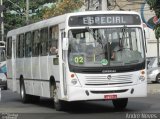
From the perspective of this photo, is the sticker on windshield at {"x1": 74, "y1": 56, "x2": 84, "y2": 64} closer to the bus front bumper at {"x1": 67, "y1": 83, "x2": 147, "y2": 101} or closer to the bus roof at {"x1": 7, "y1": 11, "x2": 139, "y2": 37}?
the bus front bumper at {"x1": 67, "y1": 83, "x2": 147, "y2": 101}

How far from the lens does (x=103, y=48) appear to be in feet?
57.8

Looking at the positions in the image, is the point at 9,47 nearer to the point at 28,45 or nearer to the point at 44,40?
the point at 28,45

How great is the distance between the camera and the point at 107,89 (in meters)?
17.4

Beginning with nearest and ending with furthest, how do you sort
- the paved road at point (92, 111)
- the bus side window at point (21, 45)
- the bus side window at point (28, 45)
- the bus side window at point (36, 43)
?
the paved road at point (92, 111), the bus side window at point (36, 43), the bus side window at point (28, 45), the bus side window at point (21, 45)

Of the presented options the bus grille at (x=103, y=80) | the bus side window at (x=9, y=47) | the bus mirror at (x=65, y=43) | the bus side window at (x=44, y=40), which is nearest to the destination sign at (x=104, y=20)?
the bus mirror at (x=65, y=43)

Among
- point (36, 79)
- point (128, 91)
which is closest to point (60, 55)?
point (128, 91)

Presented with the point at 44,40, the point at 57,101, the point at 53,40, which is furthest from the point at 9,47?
the point at 57,101

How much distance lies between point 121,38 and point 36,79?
5.01 meters

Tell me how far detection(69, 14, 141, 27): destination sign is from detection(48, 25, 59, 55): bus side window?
1286mm

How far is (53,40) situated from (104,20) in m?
2.19

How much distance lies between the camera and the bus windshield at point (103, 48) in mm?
17469

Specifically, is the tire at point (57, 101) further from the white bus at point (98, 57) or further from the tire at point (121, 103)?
the tire at point (121, 103)

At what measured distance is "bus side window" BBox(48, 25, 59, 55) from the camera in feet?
62.3

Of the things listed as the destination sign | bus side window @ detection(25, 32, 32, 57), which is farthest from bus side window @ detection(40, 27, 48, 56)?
the destination sign
